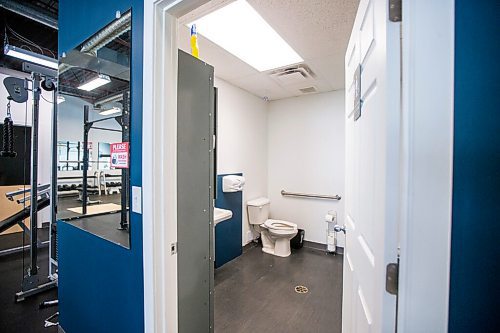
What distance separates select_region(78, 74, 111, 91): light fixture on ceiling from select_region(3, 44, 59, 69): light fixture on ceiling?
1186 mm

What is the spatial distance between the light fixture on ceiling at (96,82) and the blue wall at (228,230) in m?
1.64

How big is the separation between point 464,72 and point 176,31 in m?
1.12

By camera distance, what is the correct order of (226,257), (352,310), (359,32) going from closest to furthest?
(359,32)
(352,310)
(226,257)

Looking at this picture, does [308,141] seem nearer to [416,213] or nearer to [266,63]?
[266,63]

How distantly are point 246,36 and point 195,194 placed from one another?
1.53 metres

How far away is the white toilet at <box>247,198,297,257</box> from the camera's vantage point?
10.6 ft

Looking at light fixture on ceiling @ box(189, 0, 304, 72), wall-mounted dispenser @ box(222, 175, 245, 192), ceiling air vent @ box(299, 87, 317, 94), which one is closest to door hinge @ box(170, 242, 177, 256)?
light fixture on ceiling @ box(189, 0, 304, 72)

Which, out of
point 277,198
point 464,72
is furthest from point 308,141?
point 464,72

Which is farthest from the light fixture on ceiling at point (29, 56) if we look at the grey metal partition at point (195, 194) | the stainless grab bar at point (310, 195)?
the stainless grab bar at point (310, 195)

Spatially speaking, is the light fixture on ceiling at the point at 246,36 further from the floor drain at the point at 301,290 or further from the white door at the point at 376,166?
the floor drain at the point at 301,290

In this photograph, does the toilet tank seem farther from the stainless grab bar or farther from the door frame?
the door frame

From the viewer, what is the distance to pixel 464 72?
0.49m

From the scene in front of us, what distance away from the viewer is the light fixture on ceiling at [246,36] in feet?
5.49

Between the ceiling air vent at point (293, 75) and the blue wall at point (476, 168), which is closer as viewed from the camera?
the blue wall at point (476, 168)
